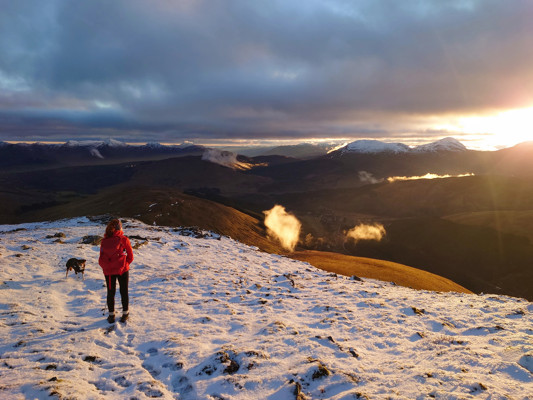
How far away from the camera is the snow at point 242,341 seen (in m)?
5.97

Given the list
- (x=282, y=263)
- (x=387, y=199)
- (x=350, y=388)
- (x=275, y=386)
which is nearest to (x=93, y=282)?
(x=275, y=386)

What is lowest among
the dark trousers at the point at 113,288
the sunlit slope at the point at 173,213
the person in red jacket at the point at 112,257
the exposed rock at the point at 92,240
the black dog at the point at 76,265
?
the sunlit slope at the point at 173,213

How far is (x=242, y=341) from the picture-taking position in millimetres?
8266

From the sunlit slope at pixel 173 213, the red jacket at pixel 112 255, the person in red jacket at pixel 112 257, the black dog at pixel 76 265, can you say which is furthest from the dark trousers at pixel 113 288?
the sunlit slope at pixel 173 213

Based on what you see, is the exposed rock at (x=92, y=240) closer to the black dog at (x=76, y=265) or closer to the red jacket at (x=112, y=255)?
the black dog at (x=76, y=265)

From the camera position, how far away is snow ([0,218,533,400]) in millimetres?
5969

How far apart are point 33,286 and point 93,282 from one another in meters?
2.11

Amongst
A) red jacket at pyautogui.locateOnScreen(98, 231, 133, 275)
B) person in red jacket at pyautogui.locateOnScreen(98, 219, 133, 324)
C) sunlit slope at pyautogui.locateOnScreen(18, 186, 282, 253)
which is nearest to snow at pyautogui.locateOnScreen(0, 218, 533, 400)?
person in red jacket at pyautogui.locateOnScreen(98, 219, 133, 324)

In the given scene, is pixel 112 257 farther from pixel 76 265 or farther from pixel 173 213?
pixel 173 213

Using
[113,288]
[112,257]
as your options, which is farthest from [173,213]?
[112,257]

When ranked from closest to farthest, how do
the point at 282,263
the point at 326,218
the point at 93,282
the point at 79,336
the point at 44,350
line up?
1. the point at 44,350
2. the point at 79,336
3. the point at 93,282
4. the point at 282,263
5. the point at 326,218

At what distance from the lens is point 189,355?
23.7 feet

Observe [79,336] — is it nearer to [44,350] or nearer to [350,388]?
[44,350]

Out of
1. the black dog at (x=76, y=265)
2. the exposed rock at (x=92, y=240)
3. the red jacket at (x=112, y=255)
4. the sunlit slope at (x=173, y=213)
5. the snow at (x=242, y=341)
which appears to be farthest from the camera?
the sunlit slope at (x=173, y=213)
